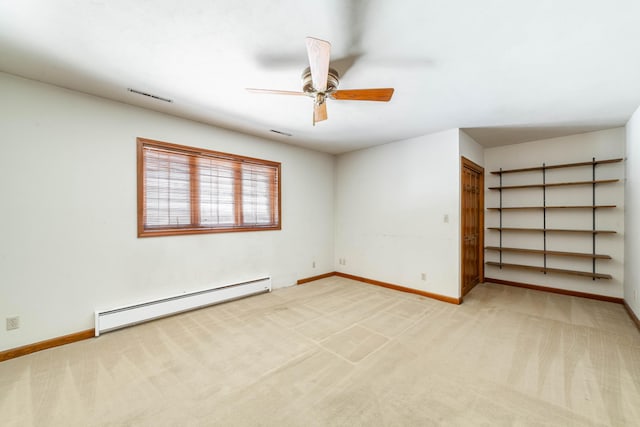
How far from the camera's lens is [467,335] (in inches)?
104

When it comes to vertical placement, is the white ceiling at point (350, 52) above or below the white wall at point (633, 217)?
above

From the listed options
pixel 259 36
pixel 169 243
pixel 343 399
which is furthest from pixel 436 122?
pixel 169 243

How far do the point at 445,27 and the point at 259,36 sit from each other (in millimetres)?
1247

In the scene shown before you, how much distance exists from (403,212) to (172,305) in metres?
3.68

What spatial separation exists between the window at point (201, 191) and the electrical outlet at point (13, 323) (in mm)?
1184

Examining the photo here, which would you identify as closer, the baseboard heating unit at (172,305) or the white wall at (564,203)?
the baseboard heating unit at (172,305)

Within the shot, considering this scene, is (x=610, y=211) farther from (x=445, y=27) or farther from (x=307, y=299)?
(x=307, y=299)

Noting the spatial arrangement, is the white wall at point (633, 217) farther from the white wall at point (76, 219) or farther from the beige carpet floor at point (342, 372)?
the white wall at point (76, 219)

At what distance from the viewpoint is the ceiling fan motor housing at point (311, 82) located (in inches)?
80.7

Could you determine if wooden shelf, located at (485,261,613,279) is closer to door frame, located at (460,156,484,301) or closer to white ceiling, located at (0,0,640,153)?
door frame, located at (460,156,484,301)

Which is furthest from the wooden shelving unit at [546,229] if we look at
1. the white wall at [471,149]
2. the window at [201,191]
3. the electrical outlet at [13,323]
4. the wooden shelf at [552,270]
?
the electrical outlet at [13,323]

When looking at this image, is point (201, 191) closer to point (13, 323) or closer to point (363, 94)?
point (13, 323)

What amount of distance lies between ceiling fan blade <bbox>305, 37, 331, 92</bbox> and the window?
7.31 feet

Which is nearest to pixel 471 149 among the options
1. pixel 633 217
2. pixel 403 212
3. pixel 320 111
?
pixel 403 212
